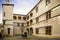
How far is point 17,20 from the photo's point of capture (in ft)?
140

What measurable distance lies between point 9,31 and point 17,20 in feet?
29.1

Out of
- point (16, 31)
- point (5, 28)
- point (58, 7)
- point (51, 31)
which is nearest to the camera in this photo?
point (58, 7)

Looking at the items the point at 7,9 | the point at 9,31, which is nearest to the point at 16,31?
the point at 9,31

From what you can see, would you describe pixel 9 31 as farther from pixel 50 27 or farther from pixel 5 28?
pixel 50 27

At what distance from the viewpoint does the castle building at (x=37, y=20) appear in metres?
17.1

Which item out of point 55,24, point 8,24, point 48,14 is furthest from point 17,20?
point 55,24

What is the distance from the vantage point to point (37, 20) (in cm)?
2753

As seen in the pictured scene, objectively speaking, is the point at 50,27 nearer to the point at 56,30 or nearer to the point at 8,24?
the point at 56,30

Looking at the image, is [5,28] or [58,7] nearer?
[58,7]

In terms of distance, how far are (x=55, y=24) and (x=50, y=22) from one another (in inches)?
79.1

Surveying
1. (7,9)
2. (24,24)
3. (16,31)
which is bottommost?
(16,31)

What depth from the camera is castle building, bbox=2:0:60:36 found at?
1706 centimetres

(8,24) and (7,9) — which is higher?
(7,9)

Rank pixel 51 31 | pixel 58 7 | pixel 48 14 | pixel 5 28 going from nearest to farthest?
pixel 58 7
pixel 51 31
pixel 48 14
pixel 5 28
